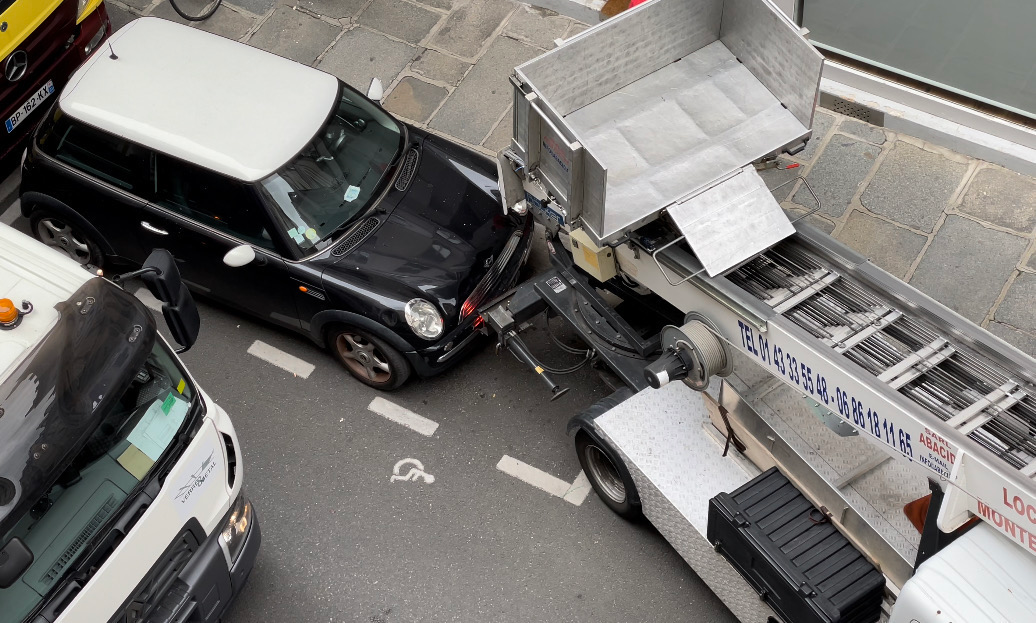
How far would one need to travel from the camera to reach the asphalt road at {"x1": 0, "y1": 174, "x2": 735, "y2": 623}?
21.0ft

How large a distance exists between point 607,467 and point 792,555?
5.03 ft

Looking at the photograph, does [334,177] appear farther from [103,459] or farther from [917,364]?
[917,364]

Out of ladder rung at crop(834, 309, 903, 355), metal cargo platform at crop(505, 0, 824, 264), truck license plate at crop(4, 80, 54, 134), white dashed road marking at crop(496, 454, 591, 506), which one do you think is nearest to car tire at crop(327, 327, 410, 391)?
white dashed road marking at crop(496, 454, 591, 506)

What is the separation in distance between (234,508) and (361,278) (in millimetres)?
1766

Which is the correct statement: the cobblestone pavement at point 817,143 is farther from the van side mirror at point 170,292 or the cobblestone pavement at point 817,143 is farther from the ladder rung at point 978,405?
the van side mirror at point 170,292

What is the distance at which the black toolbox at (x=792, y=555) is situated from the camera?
514cm

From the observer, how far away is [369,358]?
7234 mm

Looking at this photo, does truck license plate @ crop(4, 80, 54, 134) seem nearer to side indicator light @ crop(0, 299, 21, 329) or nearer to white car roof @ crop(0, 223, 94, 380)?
white car roof @ crop(0, 223, 94, 380)

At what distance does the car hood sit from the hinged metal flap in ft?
6.21

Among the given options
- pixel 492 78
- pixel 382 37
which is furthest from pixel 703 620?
pixel 382 37

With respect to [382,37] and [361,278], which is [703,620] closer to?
[361,278]

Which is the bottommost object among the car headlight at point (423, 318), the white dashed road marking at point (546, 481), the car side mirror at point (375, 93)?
the white dashed road marking at point (546, 481)

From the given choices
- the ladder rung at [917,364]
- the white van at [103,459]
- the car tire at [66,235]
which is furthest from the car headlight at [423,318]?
the ladder rung at [917,364]

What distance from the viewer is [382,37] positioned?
9695 millimetres
